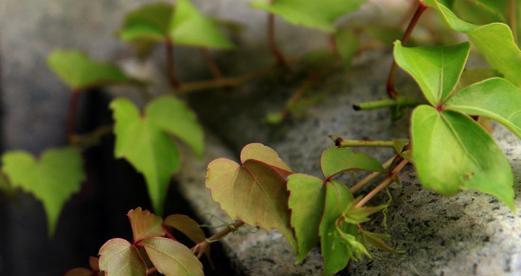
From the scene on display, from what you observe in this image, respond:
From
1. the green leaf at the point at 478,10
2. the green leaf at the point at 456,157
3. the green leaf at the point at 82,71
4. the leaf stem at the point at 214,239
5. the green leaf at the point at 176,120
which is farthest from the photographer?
the green leaf at the point at 82,71

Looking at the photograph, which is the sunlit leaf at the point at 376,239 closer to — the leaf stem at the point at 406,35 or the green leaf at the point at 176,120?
the leaf stem at the point at 406,35

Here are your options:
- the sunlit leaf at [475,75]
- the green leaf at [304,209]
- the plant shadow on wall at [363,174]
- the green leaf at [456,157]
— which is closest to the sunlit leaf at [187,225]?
the plant shadow on wall at [363,174]

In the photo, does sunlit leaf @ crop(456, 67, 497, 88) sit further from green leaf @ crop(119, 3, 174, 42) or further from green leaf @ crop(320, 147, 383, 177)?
green leaf @ crop(119, 3, 174, 42)

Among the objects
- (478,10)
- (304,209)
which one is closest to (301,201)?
(304,209)

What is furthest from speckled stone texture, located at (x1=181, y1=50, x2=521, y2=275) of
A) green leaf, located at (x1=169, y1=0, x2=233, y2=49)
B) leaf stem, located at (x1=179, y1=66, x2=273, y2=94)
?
green leaf, located at (x1=169, y1=0, x2=233, y2=49)

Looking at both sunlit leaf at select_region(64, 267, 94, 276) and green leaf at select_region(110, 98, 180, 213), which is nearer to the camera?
sunlit leaf at select_region(64, 267, 94, 276)
